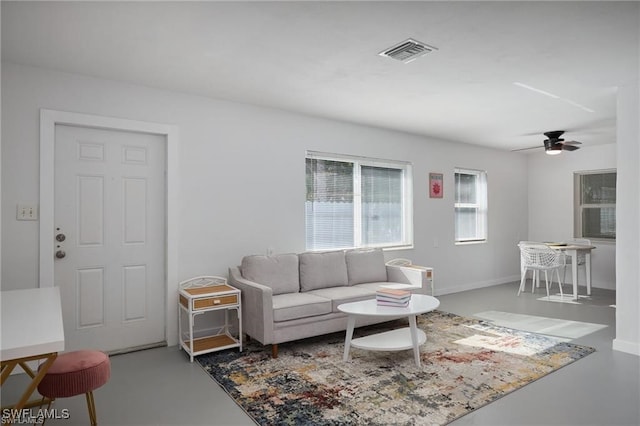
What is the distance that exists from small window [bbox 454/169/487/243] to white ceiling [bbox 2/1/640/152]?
2401mm

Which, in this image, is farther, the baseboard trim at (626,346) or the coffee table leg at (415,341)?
the baseboard trim at (626,346)

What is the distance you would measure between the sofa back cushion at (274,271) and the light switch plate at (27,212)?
5.97ft

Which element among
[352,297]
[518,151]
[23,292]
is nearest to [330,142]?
[352,297]

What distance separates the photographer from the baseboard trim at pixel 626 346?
11.5 ft

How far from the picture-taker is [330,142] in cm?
502

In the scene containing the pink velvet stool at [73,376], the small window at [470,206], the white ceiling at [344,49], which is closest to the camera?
the pink velvet stool at [73,376]

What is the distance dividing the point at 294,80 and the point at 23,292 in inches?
103

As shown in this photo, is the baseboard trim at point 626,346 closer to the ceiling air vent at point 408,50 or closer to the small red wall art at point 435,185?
the small red wall art at point 435,185

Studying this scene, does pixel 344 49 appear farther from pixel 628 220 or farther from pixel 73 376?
pixel 628 220

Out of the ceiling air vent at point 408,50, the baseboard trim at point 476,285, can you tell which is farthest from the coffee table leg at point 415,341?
the baseboard trim at point 476,285

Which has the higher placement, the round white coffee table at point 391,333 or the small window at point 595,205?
the small window at point 595,205

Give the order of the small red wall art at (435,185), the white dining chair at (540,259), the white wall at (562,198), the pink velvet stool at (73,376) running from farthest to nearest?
the white wall at (562,198), the small red wall art at (435,185), the white dining chair at (540,259), the pink velvet stool at (73,376)

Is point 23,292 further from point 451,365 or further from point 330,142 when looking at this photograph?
point 330,142

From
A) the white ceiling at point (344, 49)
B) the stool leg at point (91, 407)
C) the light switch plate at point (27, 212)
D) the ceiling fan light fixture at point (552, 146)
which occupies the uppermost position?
the white ceiling at point (344, 49)
